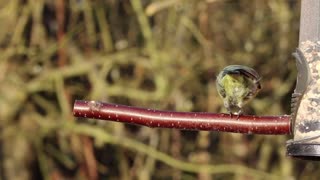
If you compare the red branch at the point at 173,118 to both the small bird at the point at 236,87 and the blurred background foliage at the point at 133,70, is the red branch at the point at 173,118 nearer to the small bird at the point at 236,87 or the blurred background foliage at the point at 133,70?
the small bird at the point at 236,87

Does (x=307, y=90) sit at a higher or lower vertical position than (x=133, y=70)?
lower

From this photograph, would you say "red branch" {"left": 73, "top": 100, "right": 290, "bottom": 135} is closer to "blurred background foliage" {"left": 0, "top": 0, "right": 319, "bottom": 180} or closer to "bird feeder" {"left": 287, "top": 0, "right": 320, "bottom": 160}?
"bird feeder" {"left": 287, "top": 0, "right": 320, "bottom": 160}

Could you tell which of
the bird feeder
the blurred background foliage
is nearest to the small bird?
the bird feeder

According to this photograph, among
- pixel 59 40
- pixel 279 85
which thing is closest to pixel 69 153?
pixel 59 40

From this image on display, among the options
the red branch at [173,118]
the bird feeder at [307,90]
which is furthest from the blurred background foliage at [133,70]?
the red branch at [173,118]

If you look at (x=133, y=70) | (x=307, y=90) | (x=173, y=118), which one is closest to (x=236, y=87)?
(x=307, y=90)

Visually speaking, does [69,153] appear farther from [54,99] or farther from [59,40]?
[59,40]

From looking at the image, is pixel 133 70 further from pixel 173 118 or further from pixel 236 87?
pixel 173 118
